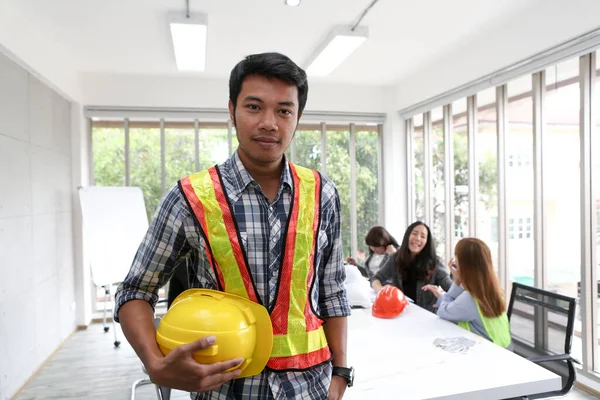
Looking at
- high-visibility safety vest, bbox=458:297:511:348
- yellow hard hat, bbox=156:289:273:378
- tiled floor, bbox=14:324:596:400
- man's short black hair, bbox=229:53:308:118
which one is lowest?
tiled floor, bbox=14:324:596:400

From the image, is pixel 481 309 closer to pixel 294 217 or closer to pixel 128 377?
pixel 294 217

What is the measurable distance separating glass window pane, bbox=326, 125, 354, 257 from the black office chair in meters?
3.26

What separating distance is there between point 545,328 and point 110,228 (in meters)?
3.94

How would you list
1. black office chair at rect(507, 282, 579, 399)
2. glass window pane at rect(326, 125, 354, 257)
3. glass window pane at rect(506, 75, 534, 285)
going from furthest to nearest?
glass window pane at rect(326, 125, 354, 257) → glass window pane at rect(506, 75, 534, 285) → black office chair at rect(507, 282, 579, 399)

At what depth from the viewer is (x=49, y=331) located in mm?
3875

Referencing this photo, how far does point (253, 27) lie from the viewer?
355cm

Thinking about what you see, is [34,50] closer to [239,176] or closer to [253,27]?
[253,27]

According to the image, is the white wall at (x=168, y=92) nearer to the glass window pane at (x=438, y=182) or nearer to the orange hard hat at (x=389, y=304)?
the glass window pane at (x=438, y=182)

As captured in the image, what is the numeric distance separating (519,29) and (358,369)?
3.10 m

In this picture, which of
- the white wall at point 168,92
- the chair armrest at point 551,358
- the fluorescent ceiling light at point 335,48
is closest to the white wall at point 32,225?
the white wall at point 168,92

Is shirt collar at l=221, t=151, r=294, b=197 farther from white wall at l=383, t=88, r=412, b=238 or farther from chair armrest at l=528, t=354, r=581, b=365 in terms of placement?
white wall at l=383, t=88, r=412, b=238

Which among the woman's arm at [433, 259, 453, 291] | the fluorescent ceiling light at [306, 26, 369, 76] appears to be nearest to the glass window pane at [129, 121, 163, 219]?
the fluorescent ceiling light at [306, 26, 369, 76]

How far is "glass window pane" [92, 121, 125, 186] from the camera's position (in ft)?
16.9

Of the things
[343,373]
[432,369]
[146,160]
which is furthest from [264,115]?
[146,160]
